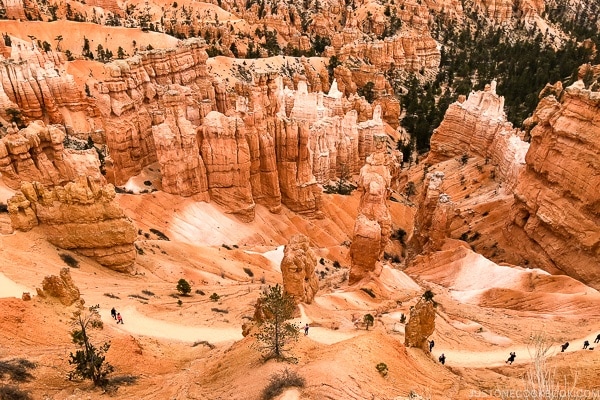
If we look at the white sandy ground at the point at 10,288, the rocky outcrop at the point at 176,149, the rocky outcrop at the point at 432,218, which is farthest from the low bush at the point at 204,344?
the rocky outcrop at the point at 432,218

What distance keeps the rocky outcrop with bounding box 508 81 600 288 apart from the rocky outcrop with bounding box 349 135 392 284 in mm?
10923

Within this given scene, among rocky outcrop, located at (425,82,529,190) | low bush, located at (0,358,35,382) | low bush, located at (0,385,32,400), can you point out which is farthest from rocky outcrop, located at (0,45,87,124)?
rocky outcrop, located at (425,82,529,190)

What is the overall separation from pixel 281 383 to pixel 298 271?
10.3 m

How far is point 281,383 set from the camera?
1572 cm

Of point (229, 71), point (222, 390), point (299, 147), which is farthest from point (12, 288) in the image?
point (229, 71)

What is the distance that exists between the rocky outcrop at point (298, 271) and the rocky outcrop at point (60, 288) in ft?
33.5

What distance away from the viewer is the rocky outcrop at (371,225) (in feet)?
108

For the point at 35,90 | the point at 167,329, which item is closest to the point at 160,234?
the point at 167,329

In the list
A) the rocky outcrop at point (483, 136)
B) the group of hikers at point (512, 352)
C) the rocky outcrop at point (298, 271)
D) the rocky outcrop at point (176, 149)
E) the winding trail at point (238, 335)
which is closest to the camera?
the group of hikers at point (512, 352)

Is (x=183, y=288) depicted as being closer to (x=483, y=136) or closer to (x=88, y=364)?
(x=88, y=364)

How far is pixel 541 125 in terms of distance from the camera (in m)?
37.8

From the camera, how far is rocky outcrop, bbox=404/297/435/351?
21656mm

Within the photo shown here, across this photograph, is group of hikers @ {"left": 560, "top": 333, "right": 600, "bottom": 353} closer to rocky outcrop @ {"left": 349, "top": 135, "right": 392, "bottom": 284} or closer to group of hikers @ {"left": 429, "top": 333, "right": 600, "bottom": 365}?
group of hikers @ {"left": 429, "top": 333, "right": 600, "bottom": 365}

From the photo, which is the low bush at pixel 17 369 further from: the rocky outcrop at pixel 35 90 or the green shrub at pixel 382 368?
the rocky outcrop at pixel 35 90
